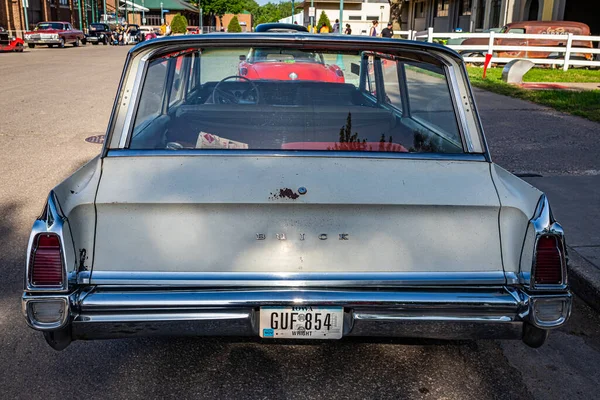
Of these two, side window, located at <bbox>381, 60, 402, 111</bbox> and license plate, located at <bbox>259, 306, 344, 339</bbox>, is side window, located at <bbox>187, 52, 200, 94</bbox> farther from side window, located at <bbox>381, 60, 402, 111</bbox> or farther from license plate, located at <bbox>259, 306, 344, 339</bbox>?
license plate, located at <bbox>259, 306, 344, 339</bbox>

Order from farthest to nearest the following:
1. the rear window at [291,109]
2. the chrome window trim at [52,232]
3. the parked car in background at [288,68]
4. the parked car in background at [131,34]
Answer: the parked car in background at [131,34] → the parked car in background at [288,68] → the rear window at [291,109] → the chrome window trim at [52,232]

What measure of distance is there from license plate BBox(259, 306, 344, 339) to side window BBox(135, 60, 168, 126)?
4.01 feet

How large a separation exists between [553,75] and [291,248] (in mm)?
19338

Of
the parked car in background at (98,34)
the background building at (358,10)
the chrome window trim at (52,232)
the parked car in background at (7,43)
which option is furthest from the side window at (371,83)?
the background building at (358,10)

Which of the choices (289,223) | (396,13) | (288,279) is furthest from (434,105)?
(396,13)

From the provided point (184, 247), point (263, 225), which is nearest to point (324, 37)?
point (263, 225)

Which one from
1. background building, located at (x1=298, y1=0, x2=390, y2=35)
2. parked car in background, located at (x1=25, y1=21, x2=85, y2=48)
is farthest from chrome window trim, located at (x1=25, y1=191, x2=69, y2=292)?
background building, located at (x1=298, y1=0, x2=390, y2=35)

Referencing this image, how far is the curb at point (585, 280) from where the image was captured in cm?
427

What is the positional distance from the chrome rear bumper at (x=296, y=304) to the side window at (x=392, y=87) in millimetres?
1833

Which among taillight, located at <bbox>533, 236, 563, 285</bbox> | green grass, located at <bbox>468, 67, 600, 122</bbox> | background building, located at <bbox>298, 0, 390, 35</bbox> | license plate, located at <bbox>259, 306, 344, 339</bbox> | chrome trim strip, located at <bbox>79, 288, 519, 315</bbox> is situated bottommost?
green grass, located at <bbox>468, 67, 600, 122</bbox>

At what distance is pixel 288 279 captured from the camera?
108 inches

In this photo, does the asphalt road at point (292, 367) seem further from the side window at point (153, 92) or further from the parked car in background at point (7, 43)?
the parked car in background at point (7, 43)

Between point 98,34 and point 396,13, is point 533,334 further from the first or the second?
point 396,13

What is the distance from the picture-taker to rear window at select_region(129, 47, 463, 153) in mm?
3311
